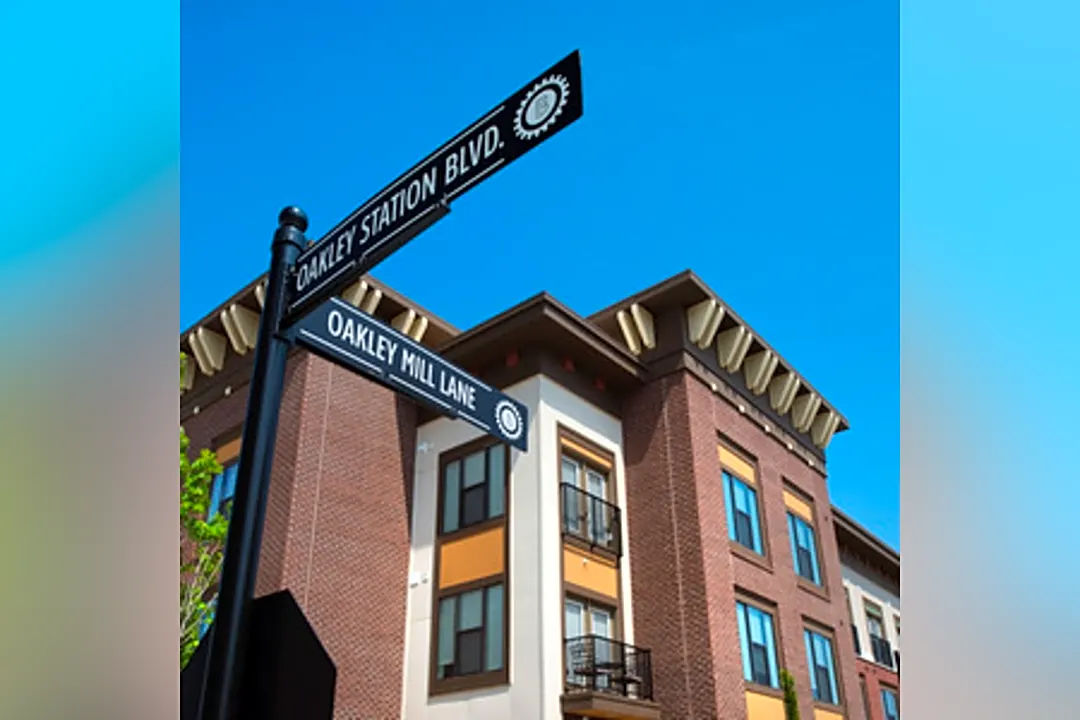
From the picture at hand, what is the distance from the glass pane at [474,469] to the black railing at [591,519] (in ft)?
6.73

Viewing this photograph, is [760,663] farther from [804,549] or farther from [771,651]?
[804,549]

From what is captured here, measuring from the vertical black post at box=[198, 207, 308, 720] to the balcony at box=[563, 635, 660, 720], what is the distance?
45.1 ft

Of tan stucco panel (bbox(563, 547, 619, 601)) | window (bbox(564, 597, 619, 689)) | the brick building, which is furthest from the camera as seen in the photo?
tan stucco panel (bbox(563, 547, 619, 601))

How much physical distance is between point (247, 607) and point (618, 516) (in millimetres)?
17293

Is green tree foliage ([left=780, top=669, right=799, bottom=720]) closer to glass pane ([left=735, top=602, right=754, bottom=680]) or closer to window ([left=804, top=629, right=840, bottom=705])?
glass pane ([left=735, top=602, right=754, bottom=680])

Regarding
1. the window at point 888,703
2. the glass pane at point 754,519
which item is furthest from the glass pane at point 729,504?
the window at point 888,703

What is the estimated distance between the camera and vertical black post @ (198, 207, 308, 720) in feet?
10.2

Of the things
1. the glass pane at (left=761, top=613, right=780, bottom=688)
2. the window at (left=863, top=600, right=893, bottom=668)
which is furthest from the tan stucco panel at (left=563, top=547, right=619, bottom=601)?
the window at (left=863, top=600, right=893, bottom=668)

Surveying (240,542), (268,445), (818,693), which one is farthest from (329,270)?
(818,693)

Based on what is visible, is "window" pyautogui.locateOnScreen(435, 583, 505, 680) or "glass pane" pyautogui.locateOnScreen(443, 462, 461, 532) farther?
"glass pane" pyautogui.locateOnScreen(443, 462, 461, 532)

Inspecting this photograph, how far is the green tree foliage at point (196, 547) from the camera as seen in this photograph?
14.5 meters

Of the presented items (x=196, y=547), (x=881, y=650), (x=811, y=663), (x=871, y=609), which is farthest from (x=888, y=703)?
(x=196, y=547)
